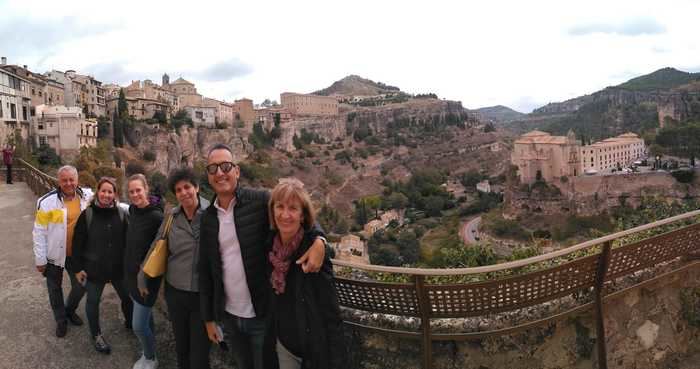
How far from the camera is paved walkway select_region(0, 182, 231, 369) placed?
12.4ft

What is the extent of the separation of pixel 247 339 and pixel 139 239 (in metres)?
1.32

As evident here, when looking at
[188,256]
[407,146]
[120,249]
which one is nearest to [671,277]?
[188,256]

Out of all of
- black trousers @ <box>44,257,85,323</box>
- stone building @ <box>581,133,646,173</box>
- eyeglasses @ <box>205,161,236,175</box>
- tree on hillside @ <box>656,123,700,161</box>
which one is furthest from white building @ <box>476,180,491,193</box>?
eyeglasses @ <box>205,161,236,175</box>

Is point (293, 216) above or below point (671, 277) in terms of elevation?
above

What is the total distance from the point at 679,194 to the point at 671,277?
46.4 metres

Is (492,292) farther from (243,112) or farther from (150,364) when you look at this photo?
(243,112)

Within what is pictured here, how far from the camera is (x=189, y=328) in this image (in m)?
3.17

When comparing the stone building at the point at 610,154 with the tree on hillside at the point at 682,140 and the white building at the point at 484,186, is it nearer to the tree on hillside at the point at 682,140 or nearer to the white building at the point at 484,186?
the tree on hillside at the point at 682,140

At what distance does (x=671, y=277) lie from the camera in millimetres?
3797

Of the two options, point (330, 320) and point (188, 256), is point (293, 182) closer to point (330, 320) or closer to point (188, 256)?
point (330, 320)

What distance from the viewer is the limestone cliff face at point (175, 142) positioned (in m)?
43.1

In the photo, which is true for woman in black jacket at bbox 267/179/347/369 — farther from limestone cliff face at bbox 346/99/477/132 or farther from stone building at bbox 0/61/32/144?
limestone cliff face at bbox 346/99/477/132

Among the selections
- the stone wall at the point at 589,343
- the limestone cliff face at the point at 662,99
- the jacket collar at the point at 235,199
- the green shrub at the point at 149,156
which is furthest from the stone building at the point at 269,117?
the jacket collar at the point at 235,199

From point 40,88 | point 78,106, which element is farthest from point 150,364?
point 78,106
